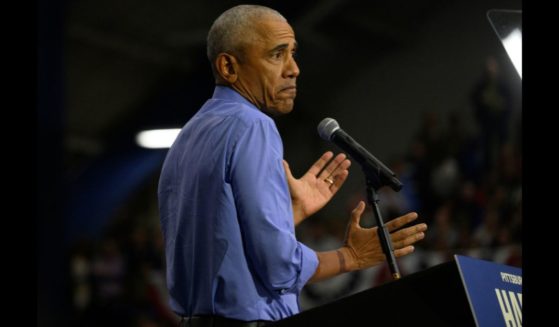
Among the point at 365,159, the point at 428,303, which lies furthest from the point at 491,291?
the point at 365,159

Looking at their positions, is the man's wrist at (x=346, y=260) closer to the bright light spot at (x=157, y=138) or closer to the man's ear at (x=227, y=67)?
the man's ear at (x=227, y=67)

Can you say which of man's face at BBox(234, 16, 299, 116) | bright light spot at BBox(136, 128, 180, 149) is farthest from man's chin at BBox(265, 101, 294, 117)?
bright light spot at BBox(136, 128, 180, 149)

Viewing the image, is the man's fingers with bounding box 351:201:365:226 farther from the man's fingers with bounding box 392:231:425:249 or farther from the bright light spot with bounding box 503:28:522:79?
the bright light spot with bounding box 503:28:522:79

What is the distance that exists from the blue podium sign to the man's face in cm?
57

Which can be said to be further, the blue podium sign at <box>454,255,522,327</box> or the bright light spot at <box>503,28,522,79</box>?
the bright light spot at <box>503,28,522,79</box>

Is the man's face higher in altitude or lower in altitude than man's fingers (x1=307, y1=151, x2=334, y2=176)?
higher

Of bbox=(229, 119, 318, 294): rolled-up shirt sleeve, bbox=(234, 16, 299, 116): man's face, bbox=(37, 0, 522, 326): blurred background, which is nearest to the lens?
bbox=(229, 119, 318, 294): rolled-up shirt sleeve

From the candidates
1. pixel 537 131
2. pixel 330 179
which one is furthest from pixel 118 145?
pixel 537 131

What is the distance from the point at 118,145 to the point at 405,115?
2503mm

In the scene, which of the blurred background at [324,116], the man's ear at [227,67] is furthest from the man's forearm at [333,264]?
the blurred background at [324,116]

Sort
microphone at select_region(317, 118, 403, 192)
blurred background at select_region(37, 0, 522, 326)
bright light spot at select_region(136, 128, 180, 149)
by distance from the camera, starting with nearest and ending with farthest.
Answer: microphone at select_region(317, 118, 403, 192), blurred background at select_region(37, 0, 522, 326), bright light spot at select_region(136, 128, 180, 149)

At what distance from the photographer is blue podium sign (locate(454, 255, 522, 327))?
178cm

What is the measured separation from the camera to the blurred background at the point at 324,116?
7.21 m

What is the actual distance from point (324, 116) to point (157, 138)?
4.55 feet
